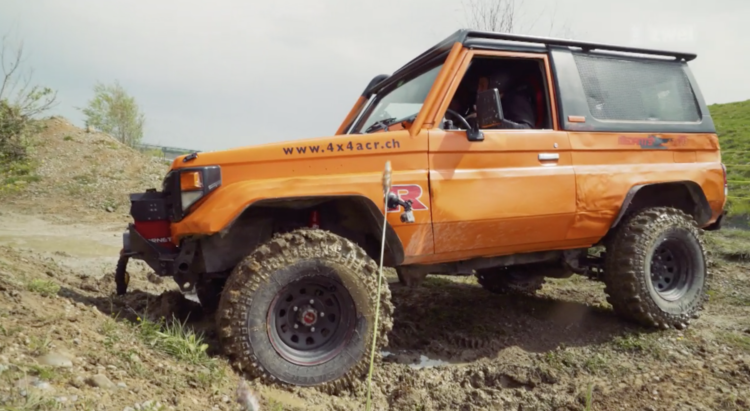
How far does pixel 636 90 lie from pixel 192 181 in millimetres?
3537

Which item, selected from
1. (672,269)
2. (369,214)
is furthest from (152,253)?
(672,269)

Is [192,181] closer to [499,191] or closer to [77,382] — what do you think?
[77,382]

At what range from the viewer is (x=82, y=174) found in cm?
1390

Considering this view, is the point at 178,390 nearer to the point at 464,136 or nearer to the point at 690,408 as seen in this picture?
the point at 464,136

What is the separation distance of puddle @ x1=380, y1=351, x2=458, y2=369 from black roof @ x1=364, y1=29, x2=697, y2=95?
2209 mm

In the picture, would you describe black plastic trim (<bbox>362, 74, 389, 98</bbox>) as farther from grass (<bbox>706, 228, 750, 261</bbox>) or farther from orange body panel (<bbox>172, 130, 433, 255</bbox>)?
grass (<bbox>706, 228, 750, 261</bbox>)

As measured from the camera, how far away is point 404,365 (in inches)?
129

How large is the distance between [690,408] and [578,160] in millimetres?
1751

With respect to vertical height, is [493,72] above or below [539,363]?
above

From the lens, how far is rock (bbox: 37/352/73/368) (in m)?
2.07

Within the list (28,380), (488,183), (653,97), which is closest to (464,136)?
(488,183)

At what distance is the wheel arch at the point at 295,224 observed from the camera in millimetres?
3041

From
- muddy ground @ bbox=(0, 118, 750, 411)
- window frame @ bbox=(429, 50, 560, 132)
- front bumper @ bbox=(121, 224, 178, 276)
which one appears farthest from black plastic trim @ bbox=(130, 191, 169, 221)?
window frame @ bbox=(429, 50, 560, 132)

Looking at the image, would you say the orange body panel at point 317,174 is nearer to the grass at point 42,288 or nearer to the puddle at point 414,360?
the puddle at point 414,360
